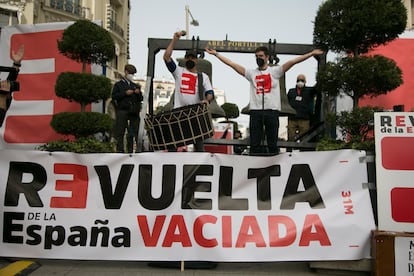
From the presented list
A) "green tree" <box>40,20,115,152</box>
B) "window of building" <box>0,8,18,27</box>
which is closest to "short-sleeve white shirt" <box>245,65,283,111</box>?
"green tree" <box>40,20,115,152</box>

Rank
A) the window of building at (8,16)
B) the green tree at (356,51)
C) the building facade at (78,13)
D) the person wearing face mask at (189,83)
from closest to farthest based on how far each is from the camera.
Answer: the green tree at (356,51)
the person wearing face mask at (189,83)
the window of building at (8,16)
the building facade at (78,13)

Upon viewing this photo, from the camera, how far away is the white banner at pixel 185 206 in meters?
3.81

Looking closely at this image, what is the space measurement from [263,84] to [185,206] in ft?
6.67

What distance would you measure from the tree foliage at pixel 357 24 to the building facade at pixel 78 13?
607 inches

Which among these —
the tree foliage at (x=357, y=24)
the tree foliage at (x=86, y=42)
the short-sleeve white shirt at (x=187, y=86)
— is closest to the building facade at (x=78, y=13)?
the tree foliage at (x=86, y=42)

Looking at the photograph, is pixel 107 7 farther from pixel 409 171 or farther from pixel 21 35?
pixel 409 171

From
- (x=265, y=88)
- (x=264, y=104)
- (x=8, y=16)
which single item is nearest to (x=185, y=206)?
(x=264, y=104)

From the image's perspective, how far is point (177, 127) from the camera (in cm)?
438

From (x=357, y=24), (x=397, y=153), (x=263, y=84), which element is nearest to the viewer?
(x=397, y=153)

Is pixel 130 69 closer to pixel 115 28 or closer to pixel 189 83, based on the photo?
pixel 189 83

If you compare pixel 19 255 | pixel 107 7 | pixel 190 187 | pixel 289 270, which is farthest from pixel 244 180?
pixel 107 7

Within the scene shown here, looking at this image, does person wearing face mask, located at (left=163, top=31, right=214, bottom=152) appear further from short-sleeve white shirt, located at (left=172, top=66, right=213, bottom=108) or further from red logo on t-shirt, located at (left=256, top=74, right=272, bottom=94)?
red logo on t-shirt, located at (left=256, top=74, right=272, bottom=94)

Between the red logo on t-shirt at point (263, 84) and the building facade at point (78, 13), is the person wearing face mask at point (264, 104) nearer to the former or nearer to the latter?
the red logo on t-shirt at point (263, 84)

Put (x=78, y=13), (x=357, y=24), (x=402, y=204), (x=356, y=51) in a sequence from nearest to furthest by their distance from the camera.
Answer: (x=402, y=204)
(x=357, y=24)
(x=356, y=51)
(x=78, y=13)
